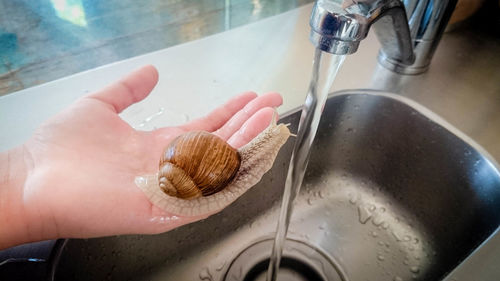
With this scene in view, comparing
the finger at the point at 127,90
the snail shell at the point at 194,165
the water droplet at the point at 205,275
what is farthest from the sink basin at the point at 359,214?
the finger at the point at 127,90

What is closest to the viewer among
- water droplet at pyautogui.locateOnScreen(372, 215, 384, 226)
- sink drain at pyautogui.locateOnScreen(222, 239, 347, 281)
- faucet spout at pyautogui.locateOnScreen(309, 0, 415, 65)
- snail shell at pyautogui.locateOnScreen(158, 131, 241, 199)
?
faucet spout at pyautogui.locateOnScreen(309, 0, 415, 65)

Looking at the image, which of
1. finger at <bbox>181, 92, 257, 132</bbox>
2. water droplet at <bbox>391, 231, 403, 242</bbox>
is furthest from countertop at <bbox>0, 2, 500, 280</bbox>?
water droplet at <bbox>391, 231, 403, 242</bbox>

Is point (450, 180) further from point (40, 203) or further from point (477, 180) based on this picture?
point (40, 203)

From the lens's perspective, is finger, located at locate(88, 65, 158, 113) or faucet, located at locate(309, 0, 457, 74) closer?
faucet, located at locate(309, 0, 457, 74)

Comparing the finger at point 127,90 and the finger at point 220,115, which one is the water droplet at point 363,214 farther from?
the finger at point 127,90

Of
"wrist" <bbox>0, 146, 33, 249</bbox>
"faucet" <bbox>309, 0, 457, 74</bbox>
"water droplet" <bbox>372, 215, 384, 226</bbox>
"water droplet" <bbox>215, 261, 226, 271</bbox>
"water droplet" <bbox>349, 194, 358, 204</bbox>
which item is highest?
"faucet" <bbox>309, 0, 457, 74</bbox>

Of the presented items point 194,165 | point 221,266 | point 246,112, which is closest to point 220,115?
point 246,112

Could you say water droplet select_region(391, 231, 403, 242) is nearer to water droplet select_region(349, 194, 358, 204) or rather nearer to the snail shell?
water droplet select_region(349, 194, 358, 204)
